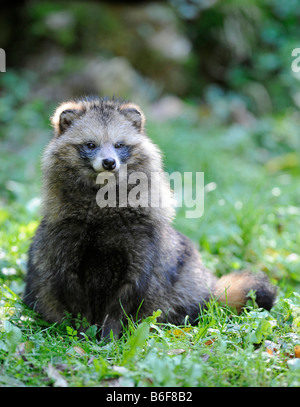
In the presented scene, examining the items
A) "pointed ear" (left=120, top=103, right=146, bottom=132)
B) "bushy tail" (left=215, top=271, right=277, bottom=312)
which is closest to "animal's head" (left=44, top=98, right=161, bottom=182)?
"pointed ear" (left=120, top=103, right=146, bottom=132)

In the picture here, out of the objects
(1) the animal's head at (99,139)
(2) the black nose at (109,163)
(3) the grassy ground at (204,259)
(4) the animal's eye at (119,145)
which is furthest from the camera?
(4) the animal's eye at (119,145)

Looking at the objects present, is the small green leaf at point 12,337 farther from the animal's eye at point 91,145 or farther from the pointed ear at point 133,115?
the pointed ear at point 133,115

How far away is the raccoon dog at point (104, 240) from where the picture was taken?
364 cm

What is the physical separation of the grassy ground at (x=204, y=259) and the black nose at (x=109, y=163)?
1.07 metres

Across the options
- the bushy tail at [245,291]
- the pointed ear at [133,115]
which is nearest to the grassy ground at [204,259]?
the bushy tail at [245,291]

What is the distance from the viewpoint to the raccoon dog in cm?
364

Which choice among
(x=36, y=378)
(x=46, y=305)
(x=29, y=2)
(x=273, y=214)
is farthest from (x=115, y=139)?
(x=29, y=2)

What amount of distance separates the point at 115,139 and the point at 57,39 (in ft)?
24.0

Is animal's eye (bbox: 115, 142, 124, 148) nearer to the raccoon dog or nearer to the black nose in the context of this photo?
the raccoon dog

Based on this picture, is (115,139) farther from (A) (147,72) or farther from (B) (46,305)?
(A) (147,72)

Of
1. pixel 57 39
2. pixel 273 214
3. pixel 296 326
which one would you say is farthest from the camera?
pixel 57 39
